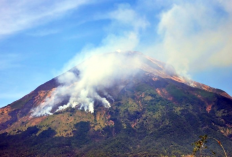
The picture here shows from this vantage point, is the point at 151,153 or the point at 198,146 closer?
the point at 198,146

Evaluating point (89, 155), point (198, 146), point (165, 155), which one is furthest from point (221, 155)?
point (198, 146)

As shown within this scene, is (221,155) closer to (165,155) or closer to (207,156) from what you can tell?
(207,156)

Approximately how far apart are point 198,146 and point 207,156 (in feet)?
536

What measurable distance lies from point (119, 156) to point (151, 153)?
81.6 ft

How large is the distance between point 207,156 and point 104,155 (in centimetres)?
7697

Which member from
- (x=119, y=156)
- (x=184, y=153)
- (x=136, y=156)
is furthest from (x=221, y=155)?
(x=119, y=156)

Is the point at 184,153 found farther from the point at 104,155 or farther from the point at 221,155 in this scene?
the point at 104,155

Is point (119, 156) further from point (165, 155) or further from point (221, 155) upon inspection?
point (221, 155)

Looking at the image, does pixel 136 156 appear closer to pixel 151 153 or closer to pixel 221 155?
pixel 151 153

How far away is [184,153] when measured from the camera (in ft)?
646

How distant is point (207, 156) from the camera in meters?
191

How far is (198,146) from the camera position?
143ft

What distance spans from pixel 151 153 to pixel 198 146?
160 meters

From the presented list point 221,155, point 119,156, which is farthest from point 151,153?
point 221,155
